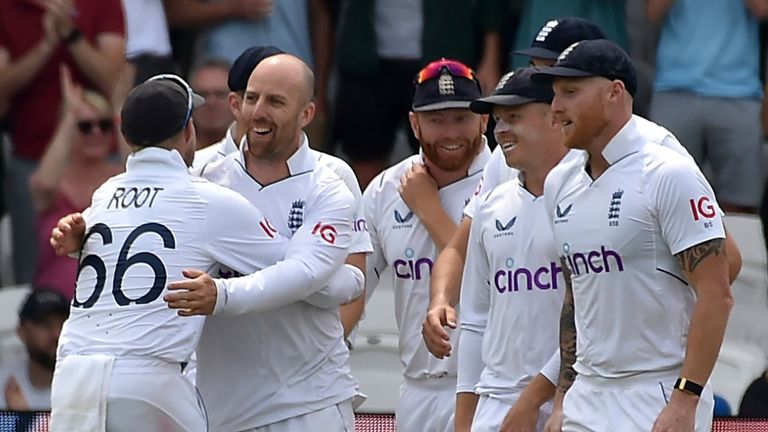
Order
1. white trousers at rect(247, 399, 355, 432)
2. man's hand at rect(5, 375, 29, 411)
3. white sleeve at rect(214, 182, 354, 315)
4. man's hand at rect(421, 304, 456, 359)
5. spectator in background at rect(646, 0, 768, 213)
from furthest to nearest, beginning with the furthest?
spectator in background at rect(646, 0, 768, 213) < man's hand at rect(5, 375, 29, 411) < white trousers at rect(247, 399, 355, 432) < man's hand at rect(421, 304, 456, 359) < white sleeve at rect(214, 182, 354, 315)

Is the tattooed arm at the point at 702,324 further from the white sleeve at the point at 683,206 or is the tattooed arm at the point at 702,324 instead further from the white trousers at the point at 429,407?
the white trousers at the point at 429,407

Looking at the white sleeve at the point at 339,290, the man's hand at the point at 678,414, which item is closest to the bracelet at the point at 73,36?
the white sleeve at the point at 339,290

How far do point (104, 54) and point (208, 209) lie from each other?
14.4 feet

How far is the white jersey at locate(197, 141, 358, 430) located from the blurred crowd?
330 centimetres

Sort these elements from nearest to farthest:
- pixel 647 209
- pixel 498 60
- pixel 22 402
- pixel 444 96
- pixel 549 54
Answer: pixel 647 209
pixel 549 54
pixel 444 96
pixel 22 402
pixel 498 60

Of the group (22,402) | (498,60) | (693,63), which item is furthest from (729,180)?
(22,402)

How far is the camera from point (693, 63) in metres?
10.5

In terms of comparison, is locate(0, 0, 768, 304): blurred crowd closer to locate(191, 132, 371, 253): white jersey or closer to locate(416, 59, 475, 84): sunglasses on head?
locate(416, 59, 475, 84): sunglasses on head

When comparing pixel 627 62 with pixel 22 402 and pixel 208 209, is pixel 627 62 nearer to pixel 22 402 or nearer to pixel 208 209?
pixel 208 209

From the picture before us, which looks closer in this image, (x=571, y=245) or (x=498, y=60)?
(x=571, y=245)

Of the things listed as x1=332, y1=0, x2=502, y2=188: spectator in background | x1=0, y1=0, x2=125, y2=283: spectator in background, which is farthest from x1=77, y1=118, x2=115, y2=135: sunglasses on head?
x1=332, y1=0, x2=502, y2=188: spectator in background

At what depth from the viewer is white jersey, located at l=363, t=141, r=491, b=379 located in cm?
787

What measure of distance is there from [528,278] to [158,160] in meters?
1.33

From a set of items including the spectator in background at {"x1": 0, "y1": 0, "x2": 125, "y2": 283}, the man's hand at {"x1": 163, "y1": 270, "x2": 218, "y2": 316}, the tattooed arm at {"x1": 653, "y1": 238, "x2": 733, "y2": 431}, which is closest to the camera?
the tattooed arm at {"x1": 653, "y1": 238, "x2": 733, "y2": 431}
